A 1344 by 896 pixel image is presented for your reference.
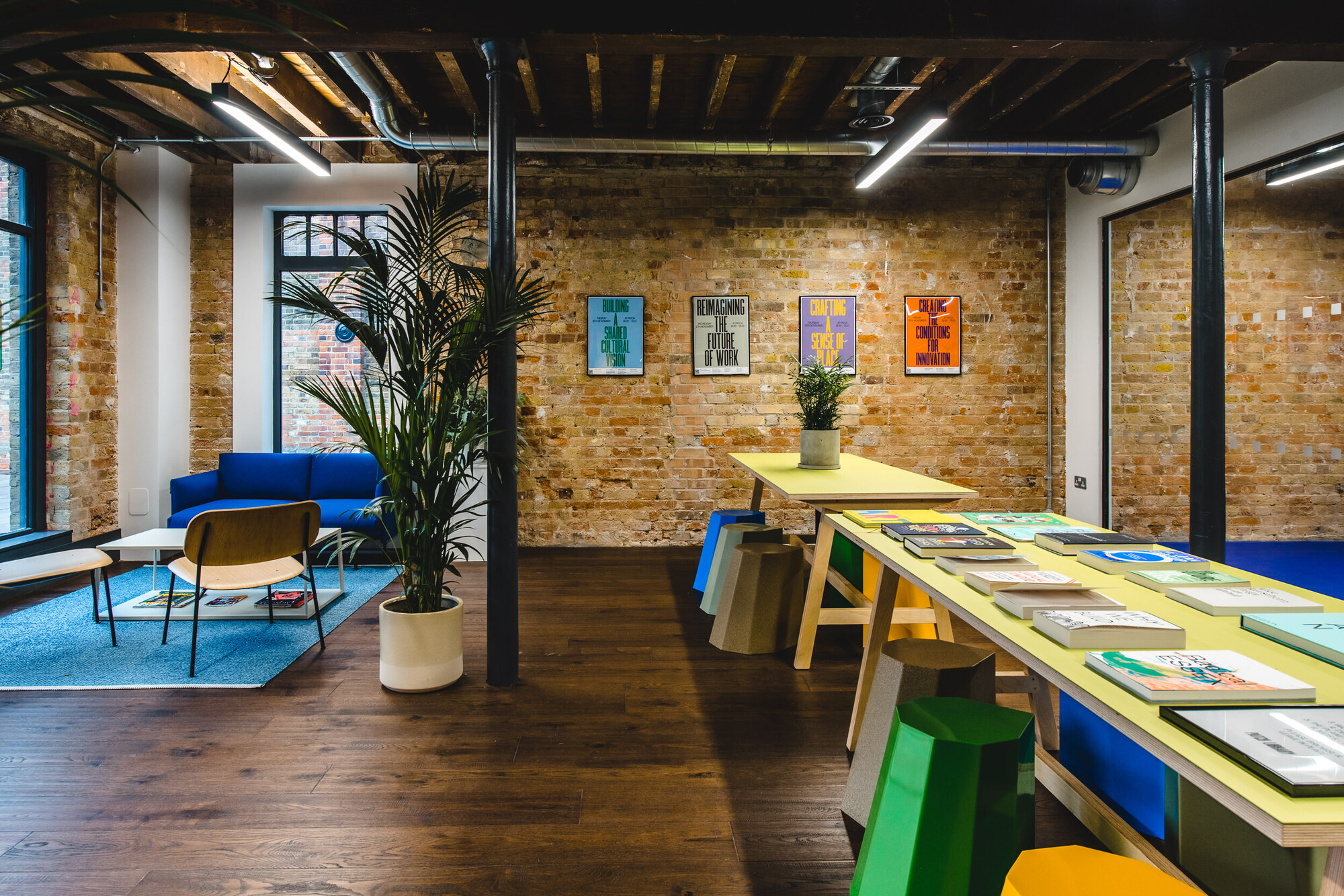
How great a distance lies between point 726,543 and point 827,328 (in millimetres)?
3043

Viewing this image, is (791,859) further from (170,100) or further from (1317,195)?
(170,100)

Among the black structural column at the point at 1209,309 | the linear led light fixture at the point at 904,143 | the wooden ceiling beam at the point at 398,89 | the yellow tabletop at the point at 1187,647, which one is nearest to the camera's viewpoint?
the yellow tabletop at the point at 1187,647

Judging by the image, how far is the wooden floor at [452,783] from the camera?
2004 millimetres

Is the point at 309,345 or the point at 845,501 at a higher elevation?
the point at 309,345

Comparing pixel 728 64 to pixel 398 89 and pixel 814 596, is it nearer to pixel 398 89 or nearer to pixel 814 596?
pixel 398 89

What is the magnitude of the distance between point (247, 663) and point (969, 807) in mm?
3438

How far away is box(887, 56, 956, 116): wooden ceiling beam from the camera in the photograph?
471 cm

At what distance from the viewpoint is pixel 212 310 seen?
6.42 m

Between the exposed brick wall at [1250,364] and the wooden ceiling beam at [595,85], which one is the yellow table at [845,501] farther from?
the exposed brick wall at [1250,364]

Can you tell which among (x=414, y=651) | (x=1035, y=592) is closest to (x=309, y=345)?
(x=414, y=651)

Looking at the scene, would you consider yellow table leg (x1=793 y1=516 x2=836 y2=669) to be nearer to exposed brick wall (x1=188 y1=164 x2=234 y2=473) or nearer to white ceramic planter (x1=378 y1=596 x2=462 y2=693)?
white ceramic planter (x1=378 y1=596 x2=462 y2=693)

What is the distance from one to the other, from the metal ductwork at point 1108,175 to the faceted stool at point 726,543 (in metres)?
4.12

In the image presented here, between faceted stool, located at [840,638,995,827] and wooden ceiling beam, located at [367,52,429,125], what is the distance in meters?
4.75

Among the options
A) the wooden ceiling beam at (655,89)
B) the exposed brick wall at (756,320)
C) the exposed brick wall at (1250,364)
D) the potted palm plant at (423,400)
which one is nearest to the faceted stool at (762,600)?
the potted palm plant at (423,400)
